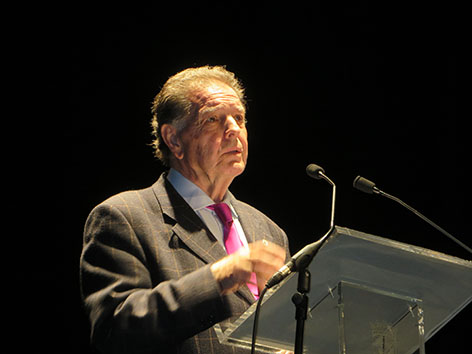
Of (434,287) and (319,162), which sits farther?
(319,162)

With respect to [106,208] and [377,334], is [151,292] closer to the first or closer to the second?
[106,208]

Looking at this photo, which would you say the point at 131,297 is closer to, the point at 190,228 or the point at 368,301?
the point at 190,228

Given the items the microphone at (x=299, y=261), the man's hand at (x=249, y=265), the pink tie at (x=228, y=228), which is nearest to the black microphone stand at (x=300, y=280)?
the microphone at (x=299, y=261)

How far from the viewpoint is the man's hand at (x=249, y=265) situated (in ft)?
6.38

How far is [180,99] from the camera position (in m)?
3.06

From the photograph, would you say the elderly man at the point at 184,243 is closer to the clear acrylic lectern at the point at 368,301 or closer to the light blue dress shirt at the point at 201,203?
the light blue dress shirt at the point at 201,203

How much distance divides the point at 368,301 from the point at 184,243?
2.64 feet

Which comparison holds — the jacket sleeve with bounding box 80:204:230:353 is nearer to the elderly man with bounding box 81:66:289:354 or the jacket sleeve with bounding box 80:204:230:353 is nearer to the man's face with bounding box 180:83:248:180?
the elderly man with bounding box 81:66:289:354

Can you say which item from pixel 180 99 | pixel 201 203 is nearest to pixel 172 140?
pixel 180 99

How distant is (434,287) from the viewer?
1.98m

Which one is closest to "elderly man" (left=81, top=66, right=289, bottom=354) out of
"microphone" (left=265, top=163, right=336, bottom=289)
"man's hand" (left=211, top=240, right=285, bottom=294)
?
"man's hand" (left=211, top=240, right=285, bottom=294)

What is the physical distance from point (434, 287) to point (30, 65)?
2683mm

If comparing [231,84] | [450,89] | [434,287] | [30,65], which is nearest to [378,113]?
[450,89]

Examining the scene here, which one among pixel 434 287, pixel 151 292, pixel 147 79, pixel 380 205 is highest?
pixel 147 79
